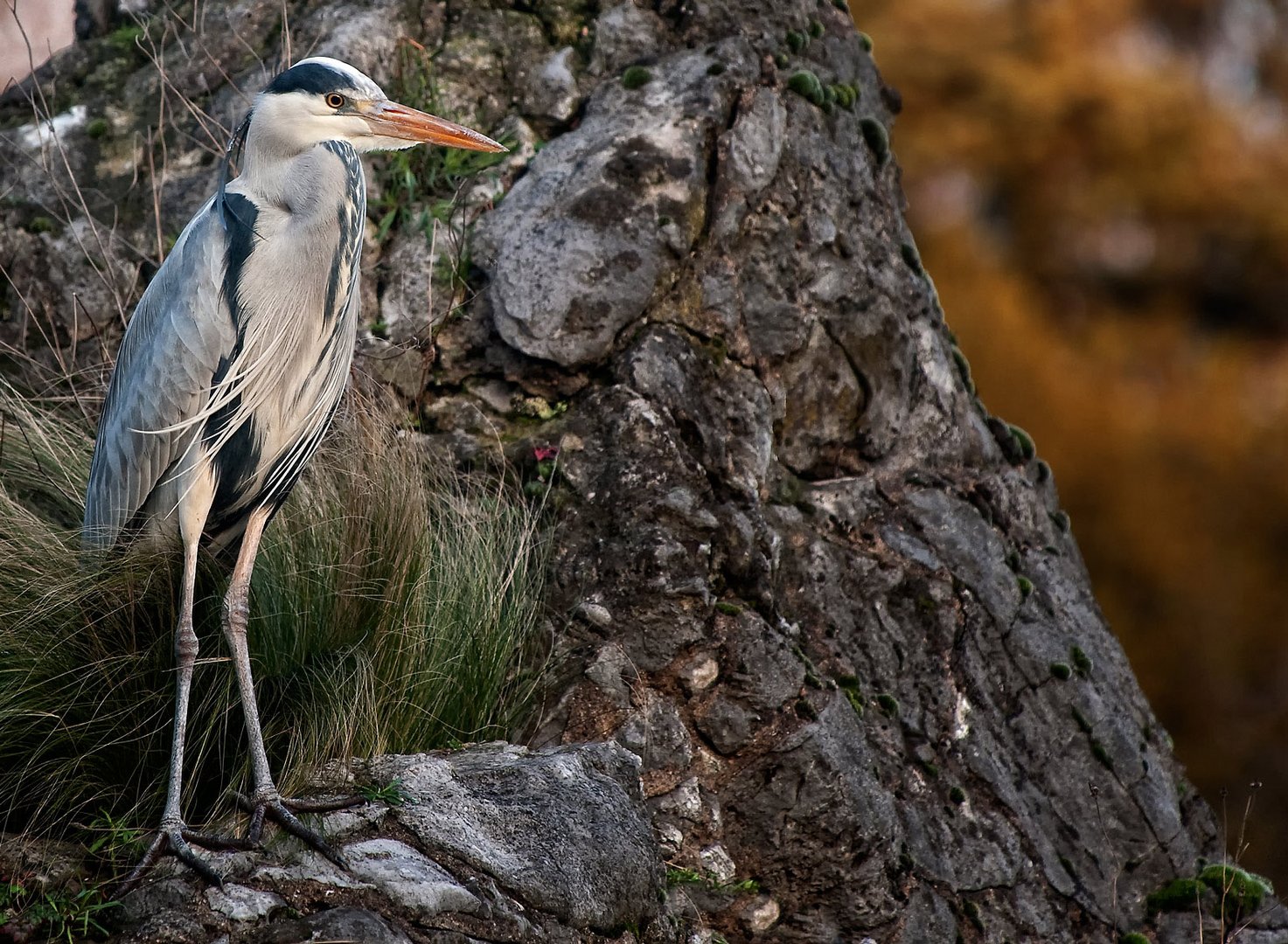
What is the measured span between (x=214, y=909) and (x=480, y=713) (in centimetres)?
122

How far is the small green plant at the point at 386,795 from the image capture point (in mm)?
3072

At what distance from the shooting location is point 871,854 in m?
4.07

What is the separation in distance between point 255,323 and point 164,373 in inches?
11.1

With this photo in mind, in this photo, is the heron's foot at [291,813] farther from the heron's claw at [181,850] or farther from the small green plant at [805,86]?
the small green plant at [805,86]

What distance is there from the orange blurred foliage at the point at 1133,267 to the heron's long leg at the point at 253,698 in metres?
11.7

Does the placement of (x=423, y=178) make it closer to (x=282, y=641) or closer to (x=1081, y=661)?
(x=282, y=641)

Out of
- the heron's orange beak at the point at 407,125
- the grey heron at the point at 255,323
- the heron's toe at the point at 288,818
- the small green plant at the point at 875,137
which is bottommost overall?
the heron's toe at the point at 288,818

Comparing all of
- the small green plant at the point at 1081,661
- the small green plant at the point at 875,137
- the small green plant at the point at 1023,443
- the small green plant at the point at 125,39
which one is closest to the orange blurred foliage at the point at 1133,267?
the small green plant at the point at 1023,443

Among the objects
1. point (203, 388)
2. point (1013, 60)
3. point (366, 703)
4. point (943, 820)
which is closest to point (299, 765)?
point (366, 703)

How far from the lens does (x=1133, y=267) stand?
15555 millimetres

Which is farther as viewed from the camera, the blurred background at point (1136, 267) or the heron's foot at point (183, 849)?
the blurred background at point (1136, 267)

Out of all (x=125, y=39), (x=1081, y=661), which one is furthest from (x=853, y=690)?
(x=125, y=39)

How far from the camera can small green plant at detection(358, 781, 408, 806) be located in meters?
3.07

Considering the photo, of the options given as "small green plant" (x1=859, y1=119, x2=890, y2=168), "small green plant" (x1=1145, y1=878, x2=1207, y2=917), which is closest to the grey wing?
"small green plant" (x1=859, y1=119, x2=890, y2=168)
